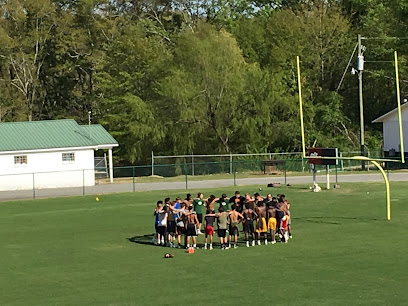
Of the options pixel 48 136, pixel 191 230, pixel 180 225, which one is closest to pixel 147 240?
pixel 180 225

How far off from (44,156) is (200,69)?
20486mm

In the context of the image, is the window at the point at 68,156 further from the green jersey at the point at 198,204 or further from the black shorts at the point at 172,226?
the black shorts at the point at 172,226

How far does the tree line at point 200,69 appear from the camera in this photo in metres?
69.4

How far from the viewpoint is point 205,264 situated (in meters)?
22.7

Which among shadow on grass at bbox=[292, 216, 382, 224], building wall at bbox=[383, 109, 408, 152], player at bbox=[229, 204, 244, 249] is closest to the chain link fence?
building wall at bbox=[383, 109, 408, 152]

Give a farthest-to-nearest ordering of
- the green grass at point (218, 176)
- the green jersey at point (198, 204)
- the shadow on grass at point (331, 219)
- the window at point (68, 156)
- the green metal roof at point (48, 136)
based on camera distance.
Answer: the green grass at point (218, 176) → the window at point (68, 156) → the green metal roof at point (48, 136) → the shadow on grass at point (331, 219) → the green jersey at point (198, 204)

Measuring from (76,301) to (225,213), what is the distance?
7.84 meters

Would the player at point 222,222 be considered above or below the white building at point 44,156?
below

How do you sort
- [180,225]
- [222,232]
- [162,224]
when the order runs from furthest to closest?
[162,224], [180,225], [222,232]

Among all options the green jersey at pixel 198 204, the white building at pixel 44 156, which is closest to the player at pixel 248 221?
the green jersey at pixel 198 204

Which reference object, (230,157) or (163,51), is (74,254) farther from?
A: (163,51)

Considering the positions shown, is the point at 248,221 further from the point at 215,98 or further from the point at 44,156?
the point at 215,98

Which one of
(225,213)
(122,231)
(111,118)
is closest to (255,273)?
(225,213)

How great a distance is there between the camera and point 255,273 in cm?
2091
